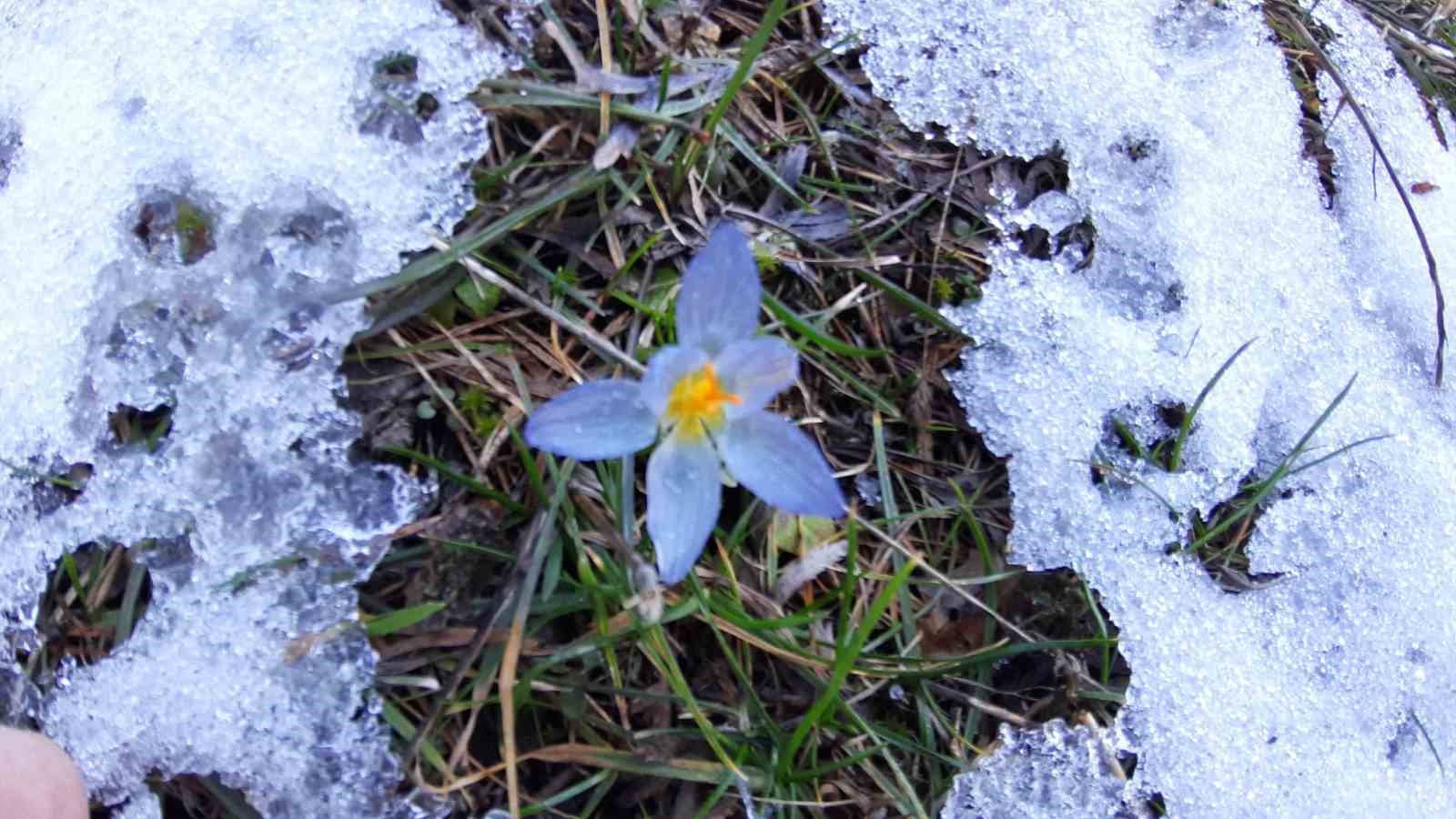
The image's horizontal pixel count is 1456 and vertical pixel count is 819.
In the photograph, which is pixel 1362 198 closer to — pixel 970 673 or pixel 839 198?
pixel 839 198

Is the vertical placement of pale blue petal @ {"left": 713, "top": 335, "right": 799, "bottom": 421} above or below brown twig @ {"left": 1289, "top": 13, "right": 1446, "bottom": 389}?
below

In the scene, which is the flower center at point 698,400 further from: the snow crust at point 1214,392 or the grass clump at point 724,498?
→ the snow crust at point 1214,392

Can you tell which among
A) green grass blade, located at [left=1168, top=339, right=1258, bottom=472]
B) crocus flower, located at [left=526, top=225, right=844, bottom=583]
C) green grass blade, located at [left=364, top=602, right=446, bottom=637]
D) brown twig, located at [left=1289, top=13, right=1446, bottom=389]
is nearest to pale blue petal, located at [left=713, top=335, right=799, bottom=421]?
crocus flower, located at [left=526, top=225, right=844, bottom=583]

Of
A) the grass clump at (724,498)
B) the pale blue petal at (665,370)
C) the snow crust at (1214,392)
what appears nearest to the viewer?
the pale blue petal at (665,370)

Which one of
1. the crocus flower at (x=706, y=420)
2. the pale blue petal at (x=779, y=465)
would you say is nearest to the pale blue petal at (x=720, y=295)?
the crocus flower at (x=706, y=420)

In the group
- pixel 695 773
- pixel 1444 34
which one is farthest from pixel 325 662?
pixel 1444 34

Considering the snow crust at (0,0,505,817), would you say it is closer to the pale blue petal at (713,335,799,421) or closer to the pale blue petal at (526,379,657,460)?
the pale blue petal at (526,379,657,460)

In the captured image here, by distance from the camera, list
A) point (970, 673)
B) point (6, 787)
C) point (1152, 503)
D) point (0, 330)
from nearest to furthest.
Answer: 1. point (6, 787)
2. point (0, 330)
3. point (970, 673)
4. point (1152, 503)

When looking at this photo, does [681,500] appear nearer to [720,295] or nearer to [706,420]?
[706,420]
